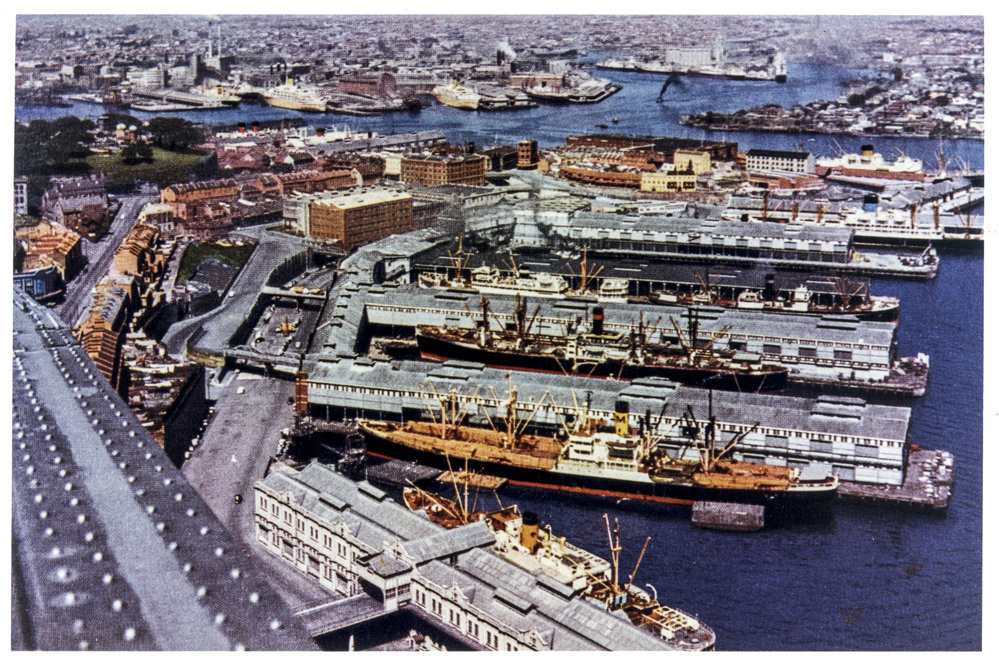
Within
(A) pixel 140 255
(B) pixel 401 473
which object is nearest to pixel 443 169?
(A) pixel 140 255

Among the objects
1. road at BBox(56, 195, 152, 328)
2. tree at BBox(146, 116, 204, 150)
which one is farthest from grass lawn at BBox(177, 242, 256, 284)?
tree at BBox(146, 116, 204, 150)

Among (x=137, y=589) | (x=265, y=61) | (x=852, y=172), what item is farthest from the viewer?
(x=852, y=172)

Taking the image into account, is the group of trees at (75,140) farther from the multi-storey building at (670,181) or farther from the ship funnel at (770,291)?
the ship funnel at (770,291)

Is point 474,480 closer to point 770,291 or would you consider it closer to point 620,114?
point 770,291

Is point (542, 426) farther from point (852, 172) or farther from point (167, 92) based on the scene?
point (852, 172)

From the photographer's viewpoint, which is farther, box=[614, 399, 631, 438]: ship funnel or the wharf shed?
box=[614, 399, 631, 438]: ship funnel

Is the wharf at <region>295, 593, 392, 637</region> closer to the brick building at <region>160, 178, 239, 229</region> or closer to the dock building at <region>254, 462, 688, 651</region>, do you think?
the dock building at <region>254, 462, 688, 651</region>
